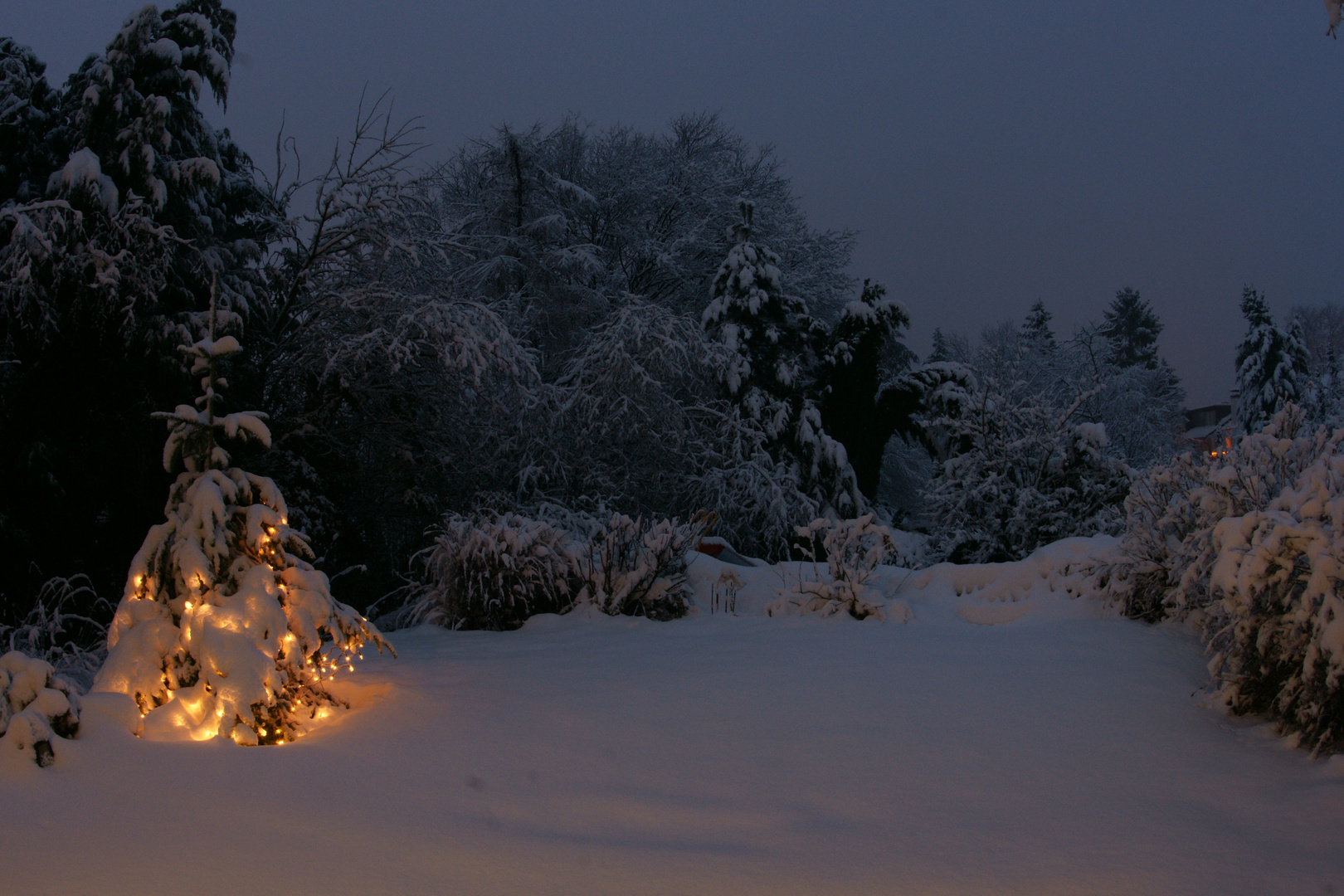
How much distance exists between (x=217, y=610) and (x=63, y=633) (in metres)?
3.97

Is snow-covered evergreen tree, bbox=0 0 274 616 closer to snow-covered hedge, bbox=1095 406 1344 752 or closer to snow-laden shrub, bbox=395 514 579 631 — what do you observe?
snow-laden shrub, bbox=395 514 579 631

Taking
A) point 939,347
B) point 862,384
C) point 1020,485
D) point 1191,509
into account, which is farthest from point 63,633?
point 939,347

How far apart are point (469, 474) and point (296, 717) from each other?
6639 mm

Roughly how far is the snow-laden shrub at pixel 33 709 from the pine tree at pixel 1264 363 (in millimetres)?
30598

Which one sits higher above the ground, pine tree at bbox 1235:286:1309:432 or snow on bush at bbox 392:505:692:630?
pine tree at bbox 1235:286:1309:432

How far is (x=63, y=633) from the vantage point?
6691 mm

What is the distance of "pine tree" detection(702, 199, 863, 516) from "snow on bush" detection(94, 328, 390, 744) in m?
11.9

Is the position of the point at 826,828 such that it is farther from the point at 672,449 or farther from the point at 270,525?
A: the point at 672,449

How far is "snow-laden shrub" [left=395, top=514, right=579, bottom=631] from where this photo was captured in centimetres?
704

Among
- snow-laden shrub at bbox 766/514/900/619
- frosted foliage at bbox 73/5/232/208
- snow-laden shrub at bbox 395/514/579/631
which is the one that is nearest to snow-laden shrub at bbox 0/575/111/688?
snow-laden shrub at bbox 395/514/579/631

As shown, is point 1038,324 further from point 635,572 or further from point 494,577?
point 494,577

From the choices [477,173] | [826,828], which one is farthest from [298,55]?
[826,828]

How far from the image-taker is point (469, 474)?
10664 mm

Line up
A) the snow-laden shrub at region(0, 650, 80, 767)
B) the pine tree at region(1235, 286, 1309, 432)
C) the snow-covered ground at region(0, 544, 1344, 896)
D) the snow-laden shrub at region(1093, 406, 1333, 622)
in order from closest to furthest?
the snow-covered ground at region(0, 544, 1344, 896)
the snow-laden shrub at region(0, 650, 80, 767)
the snow-laden shrub at region(1093, 406, 1333, 622)
the pine tree at region(1235, 286, 1309, 432)
